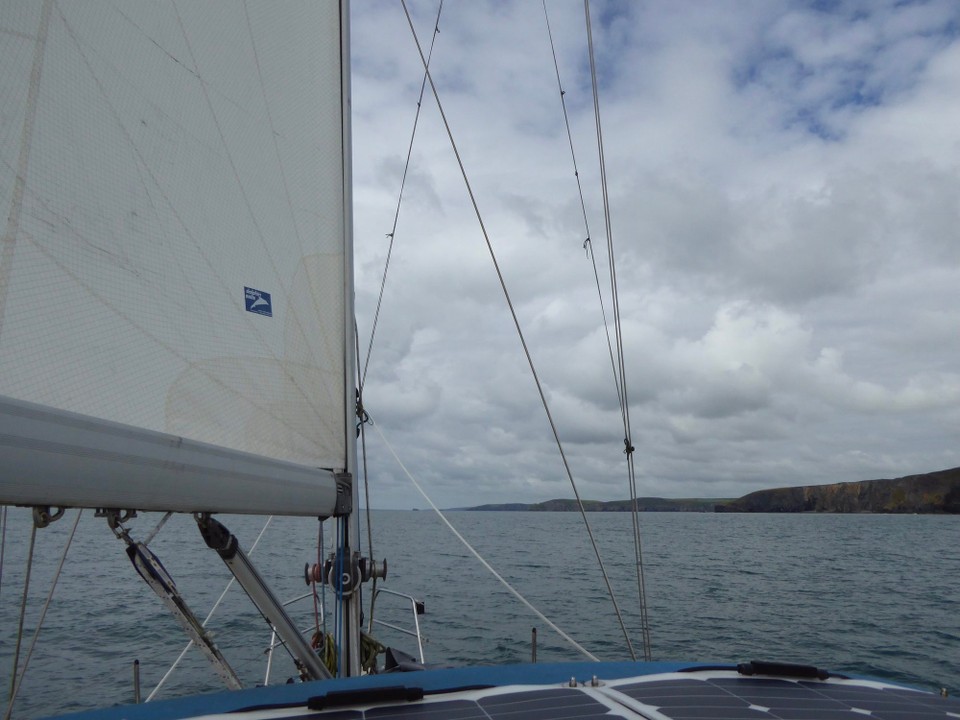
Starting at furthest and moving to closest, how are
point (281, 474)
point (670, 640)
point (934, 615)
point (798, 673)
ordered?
point (934, 615) < point (670, 640) < point (798, 673) < point (281, 474)

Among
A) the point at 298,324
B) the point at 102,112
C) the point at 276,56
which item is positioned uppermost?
the point at 276,56

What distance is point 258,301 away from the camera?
3682mm

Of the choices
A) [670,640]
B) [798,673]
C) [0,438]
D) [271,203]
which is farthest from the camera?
[670,640]

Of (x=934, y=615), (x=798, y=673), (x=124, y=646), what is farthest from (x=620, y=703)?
(x=934, y=615)

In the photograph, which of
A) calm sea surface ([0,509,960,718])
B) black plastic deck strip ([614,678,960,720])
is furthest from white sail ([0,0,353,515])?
calm sea surface ([0,509,960,718])

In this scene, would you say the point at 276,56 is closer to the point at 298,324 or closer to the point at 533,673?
the point at 298,324

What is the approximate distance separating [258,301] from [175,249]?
0.65 meters

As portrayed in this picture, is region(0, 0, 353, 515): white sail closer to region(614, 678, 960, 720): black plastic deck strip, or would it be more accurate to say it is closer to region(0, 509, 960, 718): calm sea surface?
region(614, 678, 960, 720): black plastic deck strip

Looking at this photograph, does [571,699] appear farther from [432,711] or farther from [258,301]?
[258,301]

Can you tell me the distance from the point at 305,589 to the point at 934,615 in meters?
18.7

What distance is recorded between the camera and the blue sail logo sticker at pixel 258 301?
11.8 feet

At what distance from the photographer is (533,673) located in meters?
3.58

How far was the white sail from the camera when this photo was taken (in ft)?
7.32

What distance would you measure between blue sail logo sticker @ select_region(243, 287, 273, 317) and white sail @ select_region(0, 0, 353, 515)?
1cm
